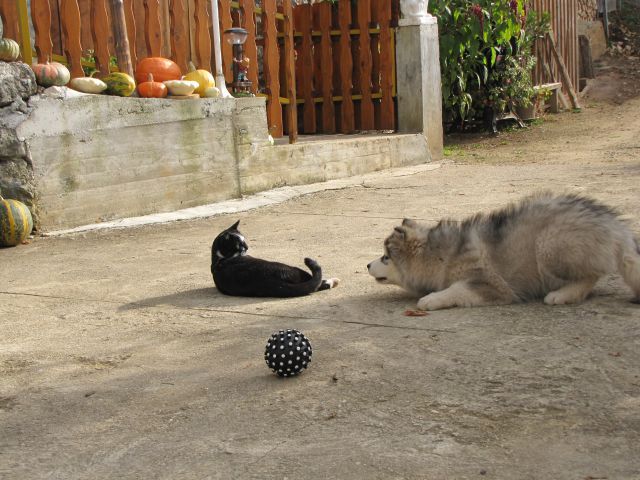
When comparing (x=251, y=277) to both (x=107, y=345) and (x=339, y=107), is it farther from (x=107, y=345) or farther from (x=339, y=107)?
(x=339, y=107)

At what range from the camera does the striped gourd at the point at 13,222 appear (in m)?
7.07

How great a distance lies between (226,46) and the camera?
10.1m

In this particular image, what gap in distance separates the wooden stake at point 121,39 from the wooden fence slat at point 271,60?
2542mm

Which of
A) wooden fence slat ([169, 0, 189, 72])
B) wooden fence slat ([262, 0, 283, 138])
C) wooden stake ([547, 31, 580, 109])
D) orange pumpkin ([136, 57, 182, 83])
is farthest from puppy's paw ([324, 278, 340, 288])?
wooden stake ([547, 31, 580, 109])

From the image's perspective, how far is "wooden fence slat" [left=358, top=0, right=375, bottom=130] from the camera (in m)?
12.4

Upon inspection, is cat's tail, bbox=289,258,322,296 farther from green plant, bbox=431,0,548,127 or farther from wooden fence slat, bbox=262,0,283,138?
green plant, bbox=431,0,548,127

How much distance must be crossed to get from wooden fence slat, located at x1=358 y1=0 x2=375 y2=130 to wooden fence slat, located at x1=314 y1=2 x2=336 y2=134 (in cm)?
46

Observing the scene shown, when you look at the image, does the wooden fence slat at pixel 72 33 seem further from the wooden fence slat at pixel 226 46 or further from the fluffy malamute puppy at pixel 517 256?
the fluffy malamute puppy at pixel 517 256

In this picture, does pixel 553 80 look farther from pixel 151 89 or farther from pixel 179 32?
pixel 151 89

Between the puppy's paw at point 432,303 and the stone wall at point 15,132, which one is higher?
the stone wall at point 15,132

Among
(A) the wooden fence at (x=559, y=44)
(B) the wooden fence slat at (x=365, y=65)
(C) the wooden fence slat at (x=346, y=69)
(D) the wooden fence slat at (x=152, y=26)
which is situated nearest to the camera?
(D) the wooden fence slat at (x=152, y=26)

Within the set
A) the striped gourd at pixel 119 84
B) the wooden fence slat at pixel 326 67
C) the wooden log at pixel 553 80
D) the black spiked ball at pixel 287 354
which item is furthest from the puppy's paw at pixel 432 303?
the wooden log at pixel 553 80

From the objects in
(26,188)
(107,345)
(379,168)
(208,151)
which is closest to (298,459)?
(107,345)

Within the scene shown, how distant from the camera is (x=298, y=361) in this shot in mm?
3652
